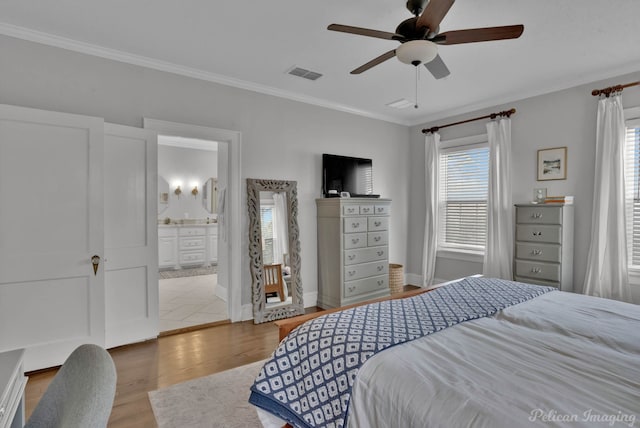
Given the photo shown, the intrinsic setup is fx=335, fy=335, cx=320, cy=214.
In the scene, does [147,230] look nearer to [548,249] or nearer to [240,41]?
[240,41]

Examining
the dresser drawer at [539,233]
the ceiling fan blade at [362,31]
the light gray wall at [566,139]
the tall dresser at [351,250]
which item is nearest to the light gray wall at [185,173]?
the tall dresser at [351,250]

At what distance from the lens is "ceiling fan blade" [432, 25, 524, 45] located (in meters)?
1.89

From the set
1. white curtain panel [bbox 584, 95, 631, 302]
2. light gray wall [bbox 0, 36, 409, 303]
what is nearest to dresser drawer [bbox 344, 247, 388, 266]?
light gray wall [bbox 0, 36, 409, 303]

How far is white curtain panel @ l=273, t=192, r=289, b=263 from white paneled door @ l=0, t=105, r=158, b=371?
1414mm

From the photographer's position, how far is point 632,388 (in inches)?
44.5

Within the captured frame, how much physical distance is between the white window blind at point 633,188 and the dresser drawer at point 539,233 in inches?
27.4

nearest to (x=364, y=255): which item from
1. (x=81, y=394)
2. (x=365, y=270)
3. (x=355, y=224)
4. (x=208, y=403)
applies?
(x=365, y=270)

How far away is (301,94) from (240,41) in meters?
1.42

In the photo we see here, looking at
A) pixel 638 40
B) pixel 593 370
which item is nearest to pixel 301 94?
pixel 638 40

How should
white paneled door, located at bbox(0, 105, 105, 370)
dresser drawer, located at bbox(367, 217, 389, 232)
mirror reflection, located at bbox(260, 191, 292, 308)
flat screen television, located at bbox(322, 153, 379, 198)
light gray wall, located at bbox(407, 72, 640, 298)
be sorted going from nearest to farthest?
white paneled door, located at bbox(0, 105, 105, 370) → light gray wall, located at bbox(407, 72, 640, 298) → mirror reflection, located at bbox(260, 191, 292, 308) → dresser drawer, located at bbox(367, 217, 389, 232) → flat screen television, located at bbox(322, 153, 379, 198)

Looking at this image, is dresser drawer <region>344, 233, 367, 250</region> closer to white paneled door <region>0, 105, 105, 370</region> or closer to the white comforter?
the white comforter

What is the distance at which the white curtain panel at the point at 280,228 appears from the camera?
414 cm

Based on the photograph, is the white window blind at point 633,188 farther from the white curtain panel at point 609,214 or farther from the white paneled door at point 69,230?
the white paneled door at point 69,230

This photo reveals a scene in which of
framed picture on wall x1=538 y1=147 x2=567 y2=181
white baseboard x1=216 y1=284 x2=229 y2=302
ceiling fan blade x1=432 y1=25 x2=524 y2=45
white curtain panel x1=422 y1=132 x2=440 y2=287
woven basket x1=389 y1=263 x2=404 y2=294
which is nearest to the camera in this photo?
ceiling fan blade x1=432 y1=25 x2=524 y2=45
